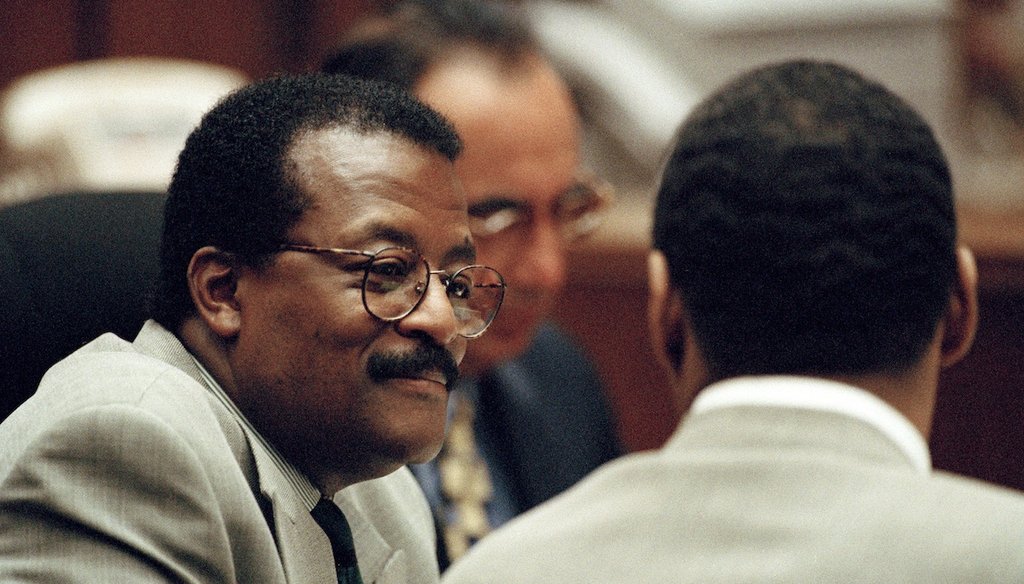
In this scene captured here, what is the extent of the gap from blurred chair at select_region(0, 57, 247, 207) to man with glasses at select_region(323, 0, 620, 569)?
602 mm

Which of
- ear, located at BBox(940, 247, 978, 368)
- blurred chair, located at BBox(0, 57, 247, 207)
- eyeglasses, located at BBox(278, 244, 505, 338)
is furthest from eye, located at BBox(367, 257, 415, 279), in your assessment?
blurred chair, located at BBox(0, 57, 247, 207)

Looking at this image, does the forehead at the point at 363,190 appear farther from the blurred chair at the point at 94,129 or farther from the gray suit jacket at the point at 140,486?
the blurred chair at the point at 94,129

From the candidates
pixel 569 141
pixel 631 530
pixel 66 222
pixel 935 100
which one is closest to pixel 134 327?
pixel 66 222

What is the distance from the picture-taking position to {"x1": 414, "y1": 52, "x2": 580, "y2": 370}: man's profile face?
6.45 ft

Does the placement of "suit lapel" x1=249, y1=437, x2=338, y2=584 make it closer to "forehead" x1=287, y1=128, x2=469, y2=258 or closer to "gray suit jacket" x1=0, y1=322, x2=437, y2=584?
A: "gray suit jacket" x1=0, y1=322, x2=437, y2=584

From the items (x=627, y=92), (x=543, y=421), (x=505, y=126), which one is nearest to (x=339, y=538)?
(x=505, y=126)

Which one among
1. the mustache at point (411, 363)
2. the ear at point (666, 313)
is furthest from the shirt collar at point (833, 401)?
the mustache at point (411, 363)

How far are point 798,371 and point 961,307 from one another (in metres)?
0.16

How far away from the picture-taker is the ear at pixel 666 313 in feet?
3.44

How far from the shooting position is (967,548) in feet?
2.73

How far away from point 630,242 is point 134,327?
2099mm

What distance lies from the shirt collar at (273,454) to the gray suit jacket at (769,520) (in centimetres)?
13

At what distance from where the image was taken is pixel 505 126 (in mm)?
1992

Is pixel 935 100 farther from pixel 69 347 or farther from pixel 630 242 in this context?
pixel 69 347
